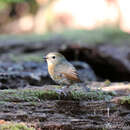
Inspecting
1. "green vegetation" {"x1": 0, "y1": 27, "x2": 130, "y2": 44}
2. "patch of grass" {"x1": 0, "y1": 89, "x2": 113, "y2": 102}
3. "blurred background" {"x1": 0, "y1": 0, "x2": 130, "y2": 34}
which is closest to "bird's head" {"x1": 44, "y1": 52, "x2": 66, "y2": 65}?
"patch of grass" {"x1": 0, "y1": 89, "x2": 113, "y2": 102}

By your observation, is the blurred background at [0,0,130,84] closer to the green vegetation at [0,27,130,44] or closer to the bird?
the green vegetation at [0,27,130,44]

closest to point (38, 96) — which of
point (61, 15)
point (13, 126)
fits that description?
point (13, 126)

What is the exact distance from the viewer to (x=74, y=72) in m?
5.30

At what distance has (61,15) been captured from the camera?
20094 millimetres

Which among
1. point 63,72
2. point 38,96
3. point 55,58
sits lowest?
point 38,96

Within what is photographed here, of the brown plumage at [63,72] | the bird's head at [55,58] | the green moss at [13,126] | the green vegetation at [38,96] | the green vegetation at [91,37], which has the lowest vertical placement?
the green moss at [13,126]

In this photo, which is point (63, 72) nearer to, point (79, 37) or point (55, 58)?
point (55, 58)

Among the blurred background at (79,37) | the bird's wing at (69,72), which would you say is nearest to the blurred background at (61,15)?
the blurred background at (79,37)

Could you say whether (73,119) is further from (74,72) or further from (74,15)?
(74,15)

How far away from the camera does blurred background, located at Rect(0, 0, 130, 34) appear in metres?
18.3

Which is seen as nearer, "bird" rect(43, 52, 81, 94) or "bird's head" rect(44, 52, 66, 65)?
"bird" rect(43, 52, 81, 94)

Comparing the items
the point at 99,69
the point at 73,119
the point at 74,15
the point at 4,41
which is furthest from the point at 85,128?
the point at 74,15

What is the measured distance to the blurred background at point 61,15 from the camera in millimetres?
18281

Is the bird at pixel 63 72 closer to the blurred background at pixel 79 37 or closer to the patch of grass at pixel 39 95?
the patch of grass at pixel 39 95
